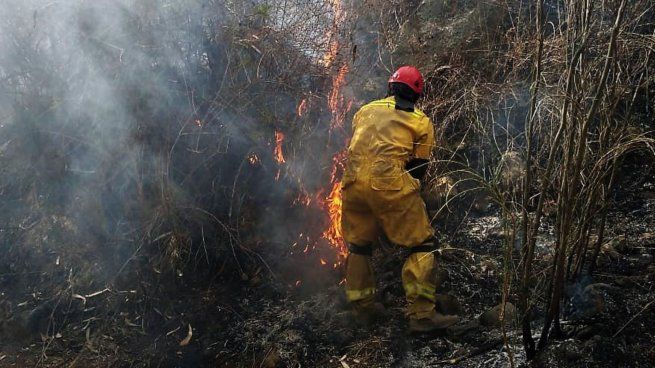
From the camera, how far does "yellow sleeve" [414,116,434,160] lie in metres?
3.80

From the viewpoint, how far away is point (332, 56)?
501 centimetres

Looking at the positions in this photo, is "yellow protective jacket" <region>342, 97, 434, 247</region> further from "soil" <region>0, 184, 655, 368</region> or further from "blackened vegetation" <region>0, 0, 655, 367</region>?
"soil" <region>0, 184, 655, 368</region>

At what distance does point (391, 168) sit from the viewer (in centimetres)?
372

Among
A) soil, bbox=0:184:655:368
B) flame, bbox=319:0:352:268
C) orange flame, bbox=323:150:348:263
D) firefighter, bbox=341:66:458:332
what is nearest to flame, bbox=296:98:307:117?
flame, bbox=319:0:352:268

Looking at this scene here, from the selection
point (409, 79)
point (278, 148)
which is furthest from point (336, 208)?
point (409, 79)

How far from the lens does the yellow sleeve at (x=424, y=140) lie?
12.5ft

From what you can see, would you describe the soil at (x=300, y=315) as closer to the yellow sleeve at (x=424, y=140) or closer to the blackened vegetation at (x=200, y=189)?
the blackened vegetation at (x=200, y=189)

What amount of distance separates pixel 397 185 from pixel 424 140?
440 mm

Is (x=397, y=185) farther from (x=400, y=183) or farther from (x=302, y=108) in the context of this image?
(x=302, y=108)

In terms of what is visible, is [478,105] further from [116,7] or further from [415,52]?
[116,7]

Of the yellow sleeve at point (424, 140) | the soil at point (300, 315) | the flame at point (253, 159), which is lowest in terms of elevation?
the soil at point (300, 315)

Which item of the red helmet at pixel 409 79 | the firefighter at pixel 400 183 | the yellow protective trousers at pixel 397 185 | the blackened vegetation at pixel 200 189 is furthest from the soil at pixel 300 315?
the red helmet at pixel 409 79

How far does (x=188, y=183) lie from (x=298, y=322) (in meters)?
1.75

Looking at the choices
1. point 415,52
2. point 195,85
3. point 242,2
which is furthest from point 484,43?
point 195,85
